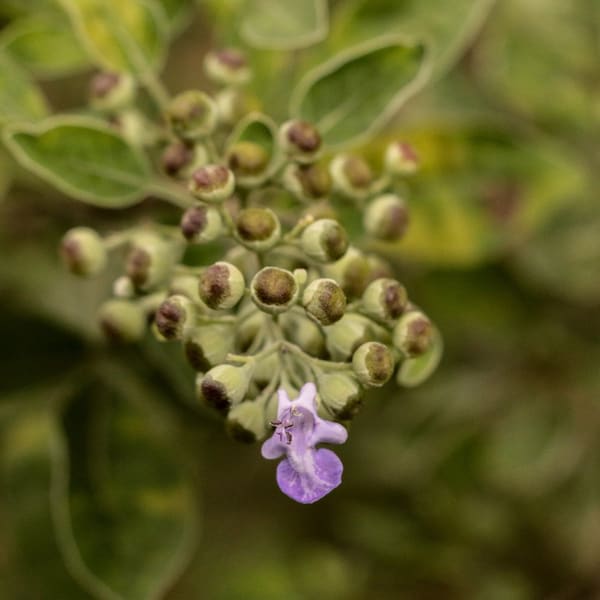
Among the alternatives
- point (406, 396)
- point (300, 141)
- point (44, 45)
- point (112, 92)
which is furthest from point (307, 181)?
point (406, 396)

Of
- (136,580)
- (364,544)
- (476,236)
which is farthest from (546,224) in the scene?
(136,580)

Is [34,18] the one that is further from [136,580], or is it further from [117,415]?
[136,580]

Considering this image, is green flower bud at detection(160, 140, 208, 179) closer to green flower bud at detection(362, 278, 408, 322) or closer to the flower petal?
green flower bud at detection(362, 278, 408, 322)

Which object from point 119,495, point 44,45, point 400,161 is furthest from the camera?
point 119,495

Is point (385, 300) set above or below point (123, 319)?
above

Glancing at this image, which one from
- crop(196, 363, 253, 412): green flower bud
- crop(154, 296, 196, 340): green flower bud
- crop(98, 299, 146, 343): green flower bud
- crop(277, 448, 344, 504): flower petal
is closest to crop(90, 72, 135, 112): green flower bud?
crop(98, 299, 146, 343): green flower bud

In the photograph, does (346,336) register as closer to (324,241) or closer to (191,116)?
(324,241)
